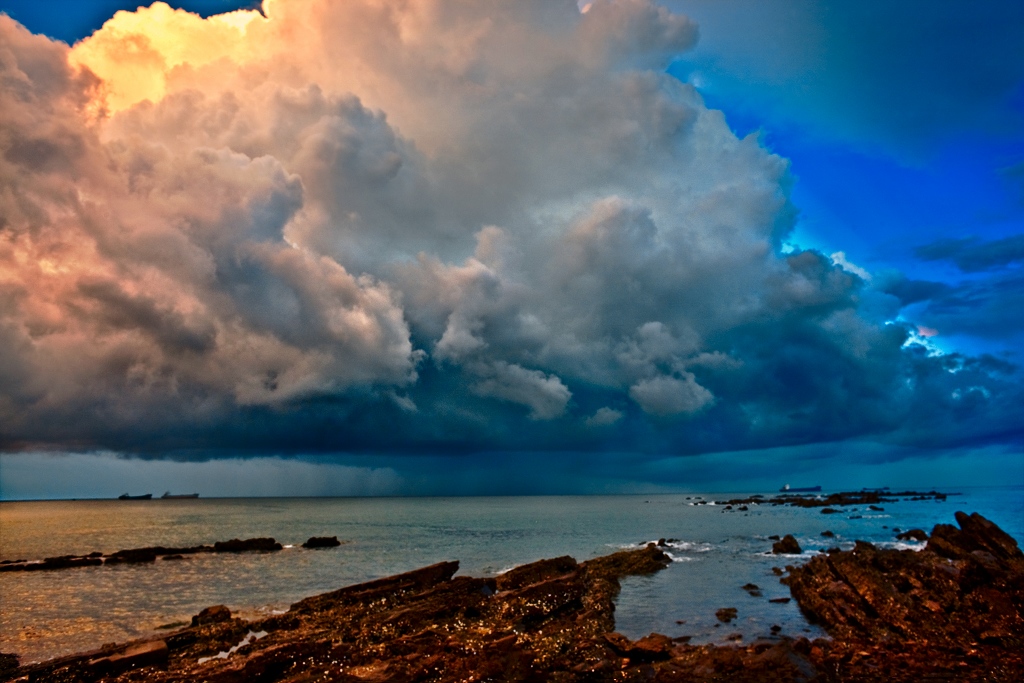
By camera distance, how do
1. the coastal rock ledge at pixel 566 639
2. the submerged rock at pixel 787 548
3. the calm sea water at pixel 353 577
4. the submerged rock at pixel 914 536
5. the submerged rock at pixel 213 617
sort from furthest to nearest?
the submerged rock at pixel 914 536 → the submerged rock at pixel 787 548 → the calm sea water at pixel 353 577 → the submerged rock at pixel 213 617 → the coastal rock ledge at pixel 566 639

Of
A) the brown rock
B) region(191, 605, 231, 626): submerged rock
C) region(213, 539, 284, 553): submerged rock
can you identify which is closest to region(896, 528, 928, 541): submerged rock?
the brown rock

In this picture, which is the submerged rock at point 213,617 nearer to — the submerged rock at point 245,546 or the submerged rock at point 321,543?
the submerged rock at point 245,546

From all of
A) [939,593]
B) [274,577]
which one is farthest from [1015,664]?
[274,577]

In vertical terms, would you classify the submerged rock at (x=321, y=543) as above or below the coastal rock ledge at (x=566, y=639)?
below

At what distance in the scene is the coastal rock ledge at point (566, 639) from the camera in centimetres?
2145

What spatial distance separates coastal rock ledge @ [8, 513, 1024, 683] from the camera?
21.5m

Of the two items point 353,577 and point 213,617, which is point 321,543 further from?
point 213,617

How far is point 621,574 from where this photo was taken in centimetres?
4869

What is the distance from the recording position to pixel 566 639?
2586 centimetres

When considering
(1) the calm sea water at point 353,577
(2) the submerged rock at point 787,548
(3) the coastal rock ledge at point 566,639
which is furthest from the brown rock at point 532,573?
(2) the submerged rock at point 787,548

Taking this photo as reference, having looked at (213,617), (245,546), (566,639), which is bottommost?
(245,546)

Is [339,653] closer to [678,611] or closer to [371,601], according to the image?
[371,601]

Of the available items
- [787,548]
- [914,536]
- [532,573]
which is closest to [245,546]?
[532,573]

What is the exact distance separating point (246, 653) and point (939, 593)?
1396 inches
